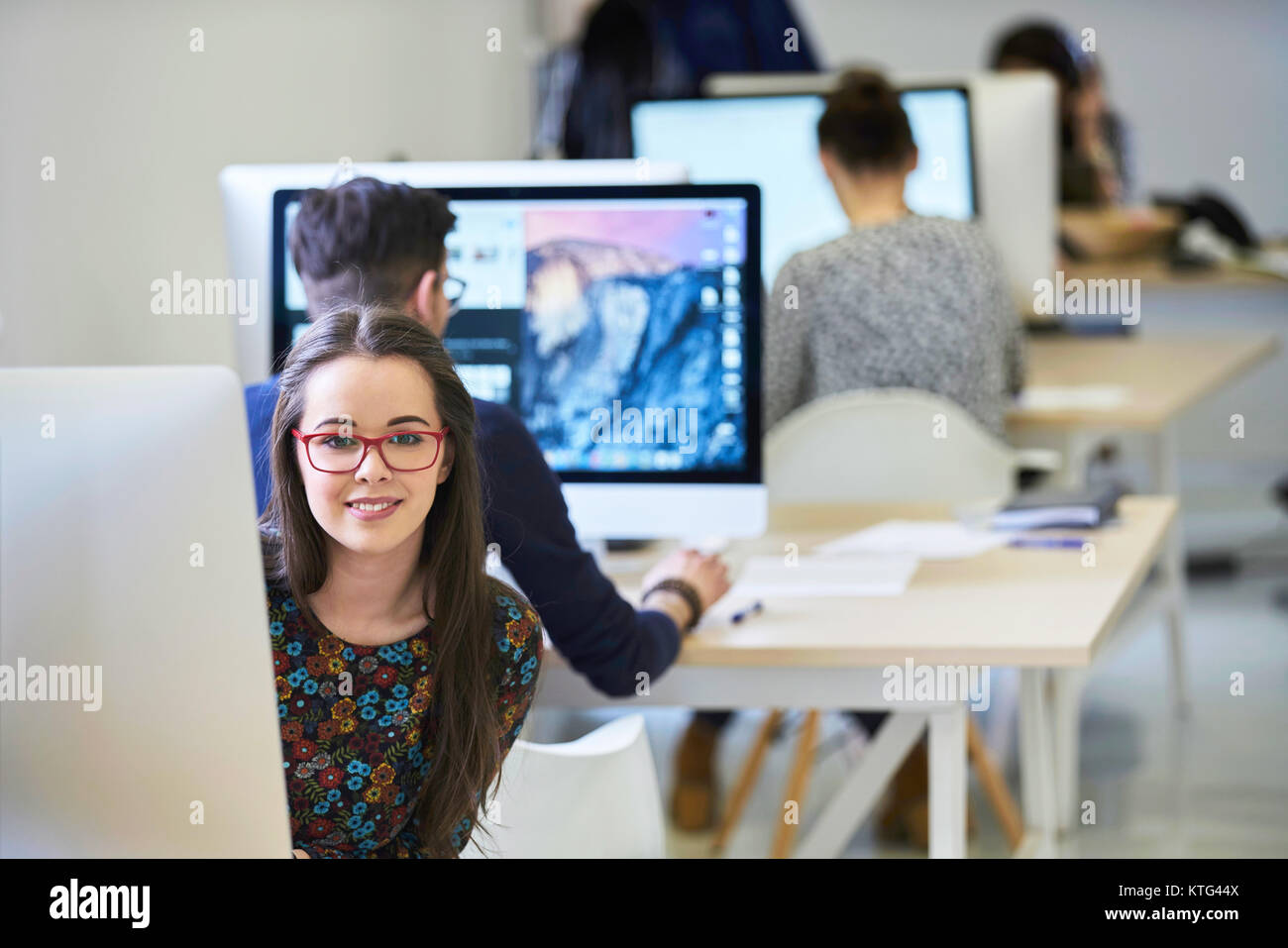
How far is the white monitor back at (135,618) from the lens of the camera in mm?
824

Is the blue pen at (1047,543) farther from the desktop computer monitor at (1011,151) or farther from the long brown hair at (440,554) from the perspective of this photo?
the desktop computer monitor at (1011,151)

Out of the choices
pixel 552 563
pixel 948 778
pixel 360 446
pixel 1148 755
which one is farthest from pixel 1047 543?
pixel 1148 755

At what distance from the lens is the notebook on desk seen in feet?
6.58

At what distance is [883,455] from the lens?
7.46 feet

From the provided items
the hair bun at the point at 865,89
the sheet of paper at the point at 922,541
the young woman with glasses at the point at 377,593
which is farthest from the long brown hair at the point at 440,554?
the hair bun at the point at 865,89

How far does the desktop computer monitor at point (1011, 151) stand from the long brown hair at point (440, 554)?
1.99 metres

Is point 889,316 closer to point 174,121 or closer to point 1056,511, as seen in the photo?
point 1056,511

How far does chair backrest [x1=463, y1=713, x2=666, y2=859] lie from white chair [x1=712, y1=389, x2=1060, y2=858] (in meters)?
0.96

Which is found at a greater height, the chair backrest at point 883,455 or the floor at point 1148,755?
the chair backrest at point 883,455

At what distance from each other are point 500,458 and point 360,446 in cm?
33

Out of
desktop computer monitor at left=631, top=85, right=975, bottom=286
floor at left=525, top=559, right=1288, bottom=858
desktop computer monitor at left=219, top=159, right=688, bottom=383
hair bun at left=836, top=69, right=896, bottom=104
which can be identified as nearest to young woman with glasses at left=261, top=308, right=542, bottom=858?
desktop computer monitor at left=219, top=159, right=688, bottom=383
